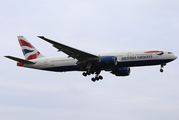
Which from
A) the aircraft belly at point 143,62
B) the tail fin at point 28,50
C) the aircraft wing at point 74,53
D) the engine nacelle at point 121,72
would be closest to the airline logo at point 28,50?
the tail fin at point 28,50

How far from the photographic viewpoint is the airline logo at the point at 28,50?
46.6 metres

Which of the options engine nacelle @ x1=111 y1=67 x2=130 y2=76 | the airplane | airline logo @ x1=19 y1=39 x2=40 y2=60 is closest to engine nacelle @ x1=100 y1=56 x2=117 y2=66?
the airplane

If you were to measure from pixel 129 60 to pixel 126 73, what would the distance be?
7.69 metres

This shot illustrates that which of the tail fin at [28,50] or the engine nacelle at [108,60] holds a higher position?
the tail fin at [28,50]

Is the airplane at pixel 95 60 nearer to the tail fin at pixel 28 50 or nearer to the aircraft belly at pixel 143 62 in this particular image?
the aircraft belly at pixel 143 62

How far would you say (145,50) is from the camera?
131 feet

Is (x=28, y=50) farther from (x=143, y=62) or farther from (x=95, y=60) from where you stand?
(x=143, y=62)

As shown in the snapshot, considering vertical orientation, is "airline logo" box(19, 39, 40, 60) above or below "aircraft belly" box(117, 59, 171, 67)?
above

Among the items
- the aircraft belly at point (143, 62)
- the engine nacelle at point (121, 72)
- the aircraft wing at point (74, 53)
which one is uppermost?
the aircraft wing at point (74, 53)

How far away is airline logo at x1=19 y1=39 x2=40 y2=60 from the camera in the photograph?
46625mm

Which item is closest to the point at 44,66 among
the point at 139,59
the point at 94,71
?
the point at 94,71

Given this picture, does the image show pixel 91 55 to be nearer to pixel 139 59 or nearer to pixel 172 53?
pixel 139 59

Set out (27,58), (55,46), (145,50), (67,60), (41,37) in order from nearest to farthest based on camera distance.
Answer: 1. (41,37)
2. (55,46)
3. (145,50)
4. (67,60)
5. (27,58)

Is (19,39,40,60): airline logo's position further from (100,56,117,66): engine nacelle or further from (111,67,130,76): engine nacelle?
(111,67,130,76): engine nacelle
